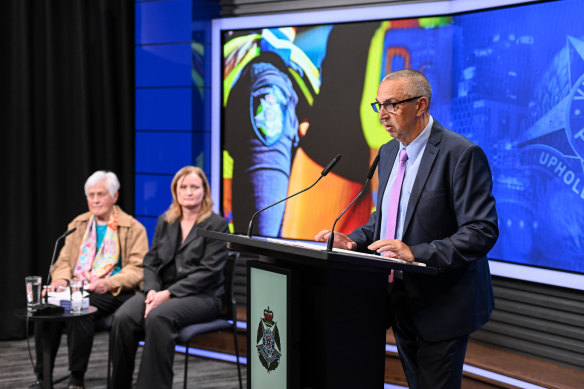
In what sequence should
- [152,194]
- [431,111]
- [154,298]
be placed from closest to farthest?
[154,298] → [431,111] → [152,194]

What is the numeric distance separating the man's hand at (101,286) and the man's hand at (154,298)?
1.22ft

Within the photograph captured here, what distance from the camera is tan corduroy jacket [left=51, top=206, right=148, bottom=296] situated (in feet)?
14.3

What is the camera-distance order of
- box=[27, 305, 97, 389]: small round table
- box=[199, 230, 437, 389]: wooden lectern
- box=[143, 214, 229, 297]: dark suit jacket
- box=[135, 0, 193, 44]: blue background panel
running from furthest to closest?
box=[135, 0, 193, 44]: blue background panel, box=[143, 214, 229, 297]: dark suit jacket, box=[27, 305, 97, 389]: small round table, box=[199, 230, 437, 389]: wooden lectern

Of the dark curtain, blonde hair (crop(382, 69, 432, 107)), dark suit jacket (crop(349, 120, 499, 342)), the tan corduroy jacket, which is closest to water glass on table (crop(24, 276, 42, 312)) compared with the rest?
the tan corduroy jacket

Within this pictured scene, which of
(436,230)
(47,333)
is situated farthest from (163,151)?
(436,230)

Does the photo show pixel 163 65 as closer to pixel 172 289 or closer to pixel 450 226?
pixel 172 289

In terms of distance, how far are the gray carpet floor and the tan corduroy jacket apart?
64 cm

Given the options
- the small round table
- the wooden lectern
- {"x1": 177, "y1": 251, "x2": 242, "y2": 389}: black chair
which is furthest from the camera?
{"x1": 177, "y1": 251, "x2": 242, "y2": 389}: black chair

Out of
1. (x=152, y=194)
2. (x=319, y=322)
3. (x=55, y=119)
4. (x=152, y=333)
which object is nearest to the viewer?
(x=319, y=322)

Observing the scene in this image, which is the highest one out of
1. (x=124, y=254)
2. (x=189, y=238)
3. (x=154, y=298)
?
(x=189, y=238)

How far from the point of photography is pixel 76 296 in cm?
376

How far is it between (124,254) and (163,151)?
46.2 inches

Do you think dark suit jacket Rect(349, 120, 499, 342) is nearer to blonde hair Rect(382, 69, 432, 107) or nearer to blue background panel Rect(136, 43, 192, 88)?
blonde hair Rect(382, 69, 432, 107)

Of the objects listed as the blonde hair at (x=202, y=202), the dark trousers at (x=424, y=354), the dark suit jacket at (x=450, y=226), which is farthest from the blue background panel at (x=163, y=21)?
the dark trousers at (x=424, y=354)
